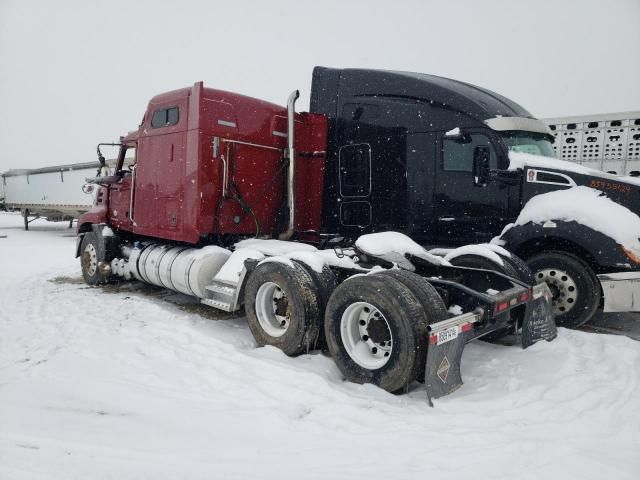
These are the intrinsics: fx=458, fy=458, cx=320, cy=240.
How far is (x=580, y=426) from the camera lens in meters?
3.14

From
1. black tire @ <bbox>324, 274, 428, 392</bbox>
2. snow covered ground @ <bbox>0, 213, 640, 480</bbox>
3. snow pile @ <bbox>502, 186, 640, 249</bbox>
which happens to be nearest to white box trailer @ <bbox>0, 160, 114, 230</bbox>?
snow covered ground @ <bbox>0, 213, 640, 480</bbox>

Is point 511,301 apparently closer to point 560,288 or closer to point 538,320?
point 538,320

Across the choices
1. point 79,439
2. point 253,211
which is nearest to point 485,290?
point 253,211

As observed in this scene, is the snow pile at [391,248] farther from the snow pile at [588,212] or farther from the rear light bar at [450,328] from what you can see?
the snow pile at [588,212]

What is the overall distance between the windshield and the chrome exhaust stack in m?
2.82

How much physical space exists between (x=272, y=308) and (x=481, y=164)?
10.3 ft

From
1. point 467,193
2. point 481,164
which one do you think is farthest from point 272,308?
point 481,164

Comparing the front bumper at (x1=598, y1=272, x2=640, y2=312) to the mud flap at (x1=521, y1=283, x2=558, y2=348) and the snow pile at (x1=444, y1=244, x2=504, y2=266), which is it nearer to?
the mud flap at (x1=521, y1=283, x2=558, y2=348)

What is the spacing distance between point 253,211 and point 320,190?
42.0 inches

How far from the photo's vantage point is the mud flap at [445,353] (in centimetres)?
346

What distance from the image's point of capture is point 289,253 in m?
5.18

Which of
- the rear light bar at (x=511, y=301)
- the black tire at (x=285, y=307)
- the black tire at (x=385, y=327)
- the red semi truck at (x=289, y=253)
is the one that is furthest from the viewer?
the black tire at (x=285, y=307)

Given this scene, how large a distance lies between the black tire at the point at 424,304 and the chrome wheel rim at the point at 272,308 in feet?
4.89

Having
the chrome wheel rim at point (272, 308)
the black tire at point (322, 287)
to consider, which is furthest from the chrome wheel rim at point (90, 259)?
the black tire at point (322, 287)
